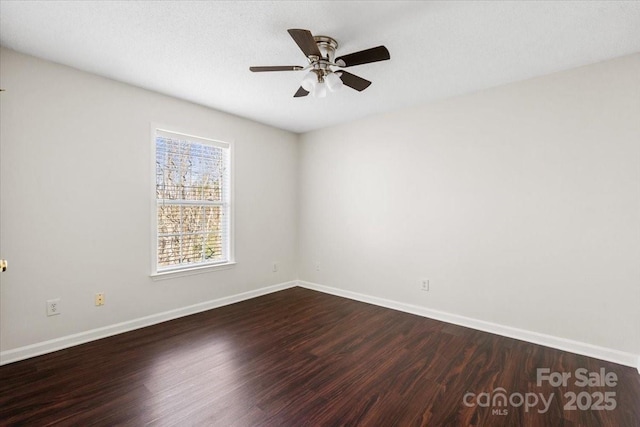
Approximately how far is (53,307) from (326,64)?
3.02 metres

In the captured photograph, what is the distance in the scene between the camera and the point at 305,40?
1768mm

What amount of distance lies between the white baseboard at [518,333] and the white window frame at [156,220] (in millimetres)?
1813

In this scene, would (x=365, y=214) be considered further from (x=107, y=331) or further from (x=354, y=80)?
(x=107, y=331)

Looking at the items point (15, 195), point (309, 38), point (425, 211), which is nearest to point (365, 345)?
point (425, 211)

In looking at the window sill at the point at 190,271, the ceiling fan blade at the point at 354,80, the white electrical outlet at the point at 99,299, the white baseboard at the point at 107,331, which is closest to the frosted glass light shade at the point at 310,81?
the ceiling fan blade at the point at 354,80

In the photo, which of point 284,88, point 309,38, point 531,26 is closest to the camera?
point 309,38

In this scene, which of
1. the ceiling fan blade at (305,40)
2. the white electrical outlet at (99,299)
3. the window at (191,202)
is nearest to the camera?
the ceiling fan blade at (305,40)

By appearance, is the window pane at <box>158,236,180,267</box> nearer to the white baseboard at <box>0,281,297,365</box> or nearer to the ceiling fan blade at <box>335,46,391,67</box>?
the white baseboard at <box>0,281,297,365</box>

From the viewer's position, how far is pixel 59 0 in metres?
1.77

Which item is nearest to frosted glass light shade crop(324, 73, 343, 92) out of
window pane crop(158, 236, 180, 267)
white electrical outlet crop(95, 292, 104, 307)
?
window pane crop(158, 236, 180, 267)

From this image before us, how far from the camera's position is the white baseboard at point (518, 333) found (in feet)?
7.78

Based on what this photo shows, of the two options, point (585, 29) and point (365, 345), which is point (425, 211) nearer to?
point (365, 345)

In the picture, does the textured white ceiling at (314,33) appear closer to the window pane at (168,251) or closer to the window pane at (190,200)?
the window pane at (190,200)

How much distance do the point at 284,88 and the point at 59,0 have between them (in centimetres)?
170
